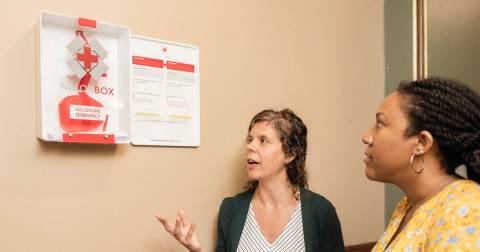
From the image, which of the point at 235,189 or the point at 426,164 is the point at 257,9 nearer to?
the point at 235,189


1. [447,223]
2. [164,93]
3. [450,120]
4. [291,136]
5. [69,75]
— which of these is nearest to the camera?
[447,223]

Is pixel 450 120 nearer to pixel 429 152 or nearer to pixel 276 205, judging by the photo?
pixel 429 152

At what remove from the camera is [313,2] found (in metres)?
Answer: 2.08

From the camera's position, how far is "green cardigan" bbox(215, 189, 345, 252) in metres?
1.67

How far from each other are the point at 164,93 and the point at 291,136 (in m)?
0.53

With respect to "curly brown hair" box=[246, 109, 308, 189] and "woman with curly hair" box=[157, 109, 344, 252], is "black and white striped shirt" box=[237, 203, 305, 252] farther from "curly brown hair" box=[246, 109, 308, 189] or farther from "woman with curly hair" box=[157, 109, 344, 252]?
"curly brown hair" box=[246, 109, 308, 189]

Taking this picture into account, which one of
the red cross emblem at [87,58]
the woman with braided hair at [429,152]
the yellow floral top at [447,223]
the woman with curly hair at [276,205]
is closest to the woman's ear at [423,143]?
the woman with braided hair at [429,152]

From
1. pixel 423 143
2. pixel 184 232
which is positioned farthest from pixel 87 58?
pixel 423 143

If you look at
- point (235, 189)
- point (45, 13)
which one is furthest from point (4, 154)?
point (235, 189)

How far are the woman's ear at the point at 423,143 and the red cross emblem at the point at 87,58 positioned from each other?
3.39 ft

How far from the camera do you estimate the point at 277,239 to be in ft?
5.42

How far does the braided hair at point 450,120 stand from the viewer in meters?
1.13

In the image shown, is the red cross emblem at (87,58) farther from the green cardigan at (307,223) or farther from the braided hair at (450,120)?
the braided hair at (450,120)

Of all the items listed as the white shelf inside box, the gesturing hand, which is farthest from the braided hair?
the white shelf inside box
